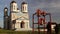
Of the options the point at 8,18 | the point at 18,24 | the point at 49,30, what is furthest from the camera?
the point at 8,18

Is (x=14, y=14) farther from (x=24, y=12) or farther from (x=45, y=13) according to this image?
(x=45, y=13)

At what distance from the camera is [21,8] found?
70875 mm

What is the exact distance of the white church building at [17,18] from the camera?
67950 millimetres

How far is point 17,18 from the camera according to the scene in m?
69.2

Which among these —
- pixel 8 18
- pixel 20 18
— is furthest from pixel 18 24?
pixel 8 18

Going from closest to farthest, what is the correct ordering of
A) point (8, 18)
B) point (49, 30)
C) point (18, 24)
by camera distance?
point (49, 30) < point (18, 24) < point (8, 18)

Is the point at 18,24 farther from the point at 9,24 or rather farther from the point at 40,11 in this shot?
the point at 40,11

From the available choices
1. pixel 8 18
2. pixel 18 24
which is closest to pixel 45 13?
pixel 18 24

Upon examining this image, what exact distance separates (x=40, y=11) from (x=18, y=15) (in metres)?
57.2

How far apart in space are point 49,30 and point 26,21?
5567 centimetres

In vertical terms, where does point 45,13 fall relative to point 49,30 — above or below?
above

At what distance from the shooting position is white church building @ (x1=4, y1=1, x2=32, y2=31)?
6795 centimetres

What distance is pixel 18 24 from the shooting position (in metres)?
68.2

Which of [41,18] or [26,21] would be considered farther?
[26,21]
